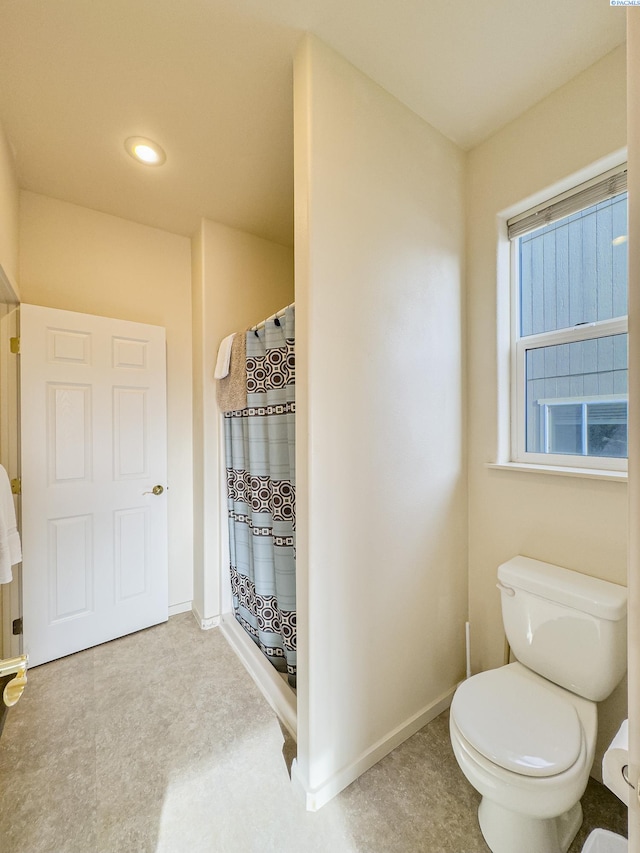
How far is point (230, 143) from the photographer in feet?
5.32

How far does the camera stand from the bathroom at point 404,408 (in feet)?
3.90

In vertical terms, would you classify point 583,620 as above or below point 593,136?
below

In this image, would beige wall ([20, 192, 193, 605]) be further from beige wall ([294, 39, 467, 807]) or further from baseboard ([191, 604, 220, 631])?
beige wall ([294, 39, 467, 807])

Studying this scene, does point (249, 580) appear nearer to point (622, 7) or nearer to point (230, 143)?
point (230, 143)

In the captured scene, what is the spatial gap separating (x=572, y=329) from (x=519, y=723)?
142cm

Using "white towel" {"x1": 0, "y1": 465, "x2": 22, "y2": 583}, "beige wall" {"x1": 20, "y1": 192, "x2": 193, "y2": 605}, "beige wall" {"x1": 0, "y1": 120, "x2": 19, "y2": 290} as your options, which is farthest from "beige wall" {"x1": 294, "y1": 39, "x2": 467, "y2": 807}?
"beige wall" {"x1": 20, "y1": 192, "x2": 193, "y2": 605}

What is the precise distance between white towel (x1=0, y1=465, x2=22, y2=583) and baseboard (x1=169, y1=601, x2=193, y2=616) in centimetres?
118

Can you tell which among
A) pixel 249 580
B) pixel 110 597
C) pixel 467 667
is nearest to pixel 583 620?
pixel 467 667

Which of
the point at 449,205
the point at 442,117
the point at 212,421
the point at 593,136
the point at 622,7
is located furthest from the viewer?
the point at 212,421

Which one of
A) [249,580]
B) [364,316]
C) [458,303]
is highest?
[458,303]

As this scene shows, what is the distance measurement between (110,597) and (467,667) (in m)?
2.00

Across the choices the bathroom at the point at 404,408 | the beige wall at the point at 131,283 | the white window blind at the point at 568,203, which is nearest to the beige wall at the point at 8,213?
the bathroom at the point at 404,408

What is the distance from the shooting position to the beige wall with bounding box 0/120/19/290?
1.53 meters

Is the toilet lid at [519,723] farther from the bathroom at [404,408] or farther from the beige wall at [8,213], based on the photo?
the beige wall at [8,213]
